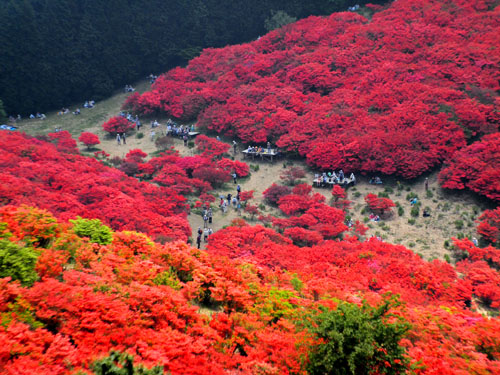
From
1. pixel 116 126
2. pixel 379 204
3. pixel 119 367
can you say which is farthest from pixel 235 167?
pixel 119 367

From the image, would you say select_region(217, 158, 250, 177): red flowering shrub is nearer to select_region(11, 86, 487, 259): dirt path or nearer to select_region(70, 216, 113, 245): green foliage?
select_region(11, 86, 487, 259): dirt path

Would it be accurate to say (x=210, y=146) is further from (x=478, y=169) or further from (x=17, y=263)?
(x=17, y=263)

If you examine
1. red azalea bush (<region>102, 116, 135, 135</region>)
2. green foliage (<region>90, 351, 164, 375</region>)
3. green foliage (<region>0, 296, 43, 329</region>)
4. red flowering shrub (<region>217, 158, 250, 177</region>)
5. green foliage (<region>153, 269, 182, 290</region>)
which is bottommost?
green foliage (<region>90, 351, 164, 375</region>)

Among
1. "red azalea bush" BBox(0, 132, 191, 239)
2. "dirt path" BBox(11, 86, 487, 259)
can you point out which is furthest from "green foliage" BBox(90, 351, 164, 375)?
"dirt path" BBox(11, 86, 487, 259)

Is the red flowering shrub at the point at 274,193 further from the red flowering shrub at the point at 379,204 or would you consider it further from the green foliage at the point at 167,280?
the green foliage at the point at 167,280

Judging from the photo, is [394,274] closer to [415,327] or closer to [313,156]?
[415,327]

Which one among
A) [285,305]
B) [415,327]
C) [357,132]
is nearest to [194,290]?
[285,305]
